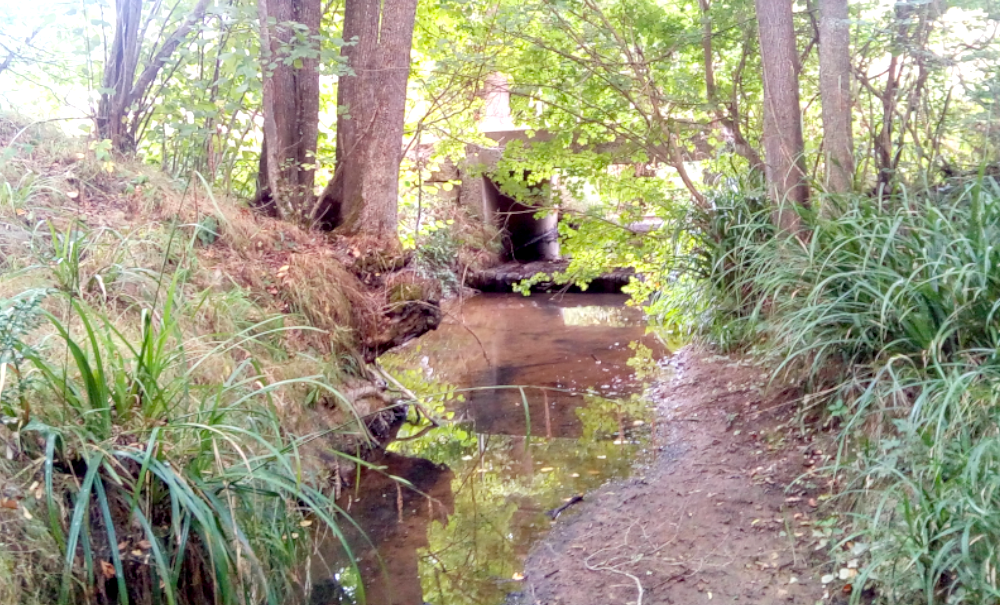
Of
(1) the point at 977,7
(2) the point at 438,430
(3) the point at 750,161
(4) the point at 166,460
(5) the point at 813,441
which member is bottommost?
(2) the point at 438,430

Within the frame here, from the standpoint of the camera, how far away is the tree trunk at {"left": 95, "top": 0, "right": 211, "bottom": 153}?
14.8ft

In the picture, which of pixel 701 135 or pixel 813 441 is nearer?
pixel 813 441

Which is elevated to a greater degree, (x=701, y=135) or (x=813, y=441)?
(x=701, y=135)

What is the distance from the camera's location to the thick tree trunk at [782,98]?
183 inches

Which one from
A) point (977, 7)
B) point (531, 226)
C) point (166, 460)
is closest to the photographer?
point (166, 460)

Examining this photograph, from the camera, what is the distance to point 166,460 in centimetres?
222

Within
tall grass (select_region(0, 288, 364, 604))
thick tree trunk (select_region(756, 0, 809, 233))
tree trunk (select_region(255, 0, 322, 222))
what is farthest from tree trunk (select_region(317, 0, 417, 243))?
tall grass (select_region(0, 288, 364, 604))

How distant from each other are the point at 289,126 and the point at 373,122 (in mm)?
642

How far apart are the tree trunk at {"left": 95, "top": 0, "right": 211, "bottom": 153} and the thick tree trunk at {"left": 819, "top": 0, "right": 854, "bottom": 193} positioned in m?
3.52

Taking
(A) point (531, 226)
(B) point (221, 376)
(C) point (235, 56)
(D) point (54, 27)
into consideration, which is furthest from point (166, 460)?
(A) point (531, 226)

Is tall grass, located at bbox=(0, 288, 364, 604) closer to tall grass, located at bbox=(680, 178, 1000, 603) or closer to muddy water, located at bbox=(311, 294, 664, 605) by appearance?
muddy water, located at bbox=(311, 294, 664, 605)

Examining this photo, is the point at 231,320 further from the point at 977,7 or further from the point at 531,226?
the point at 531,226

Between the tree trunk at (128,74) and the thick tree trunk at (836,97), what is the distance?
3.52 meters

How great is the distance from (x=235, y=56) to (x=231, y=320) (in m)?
1.49
